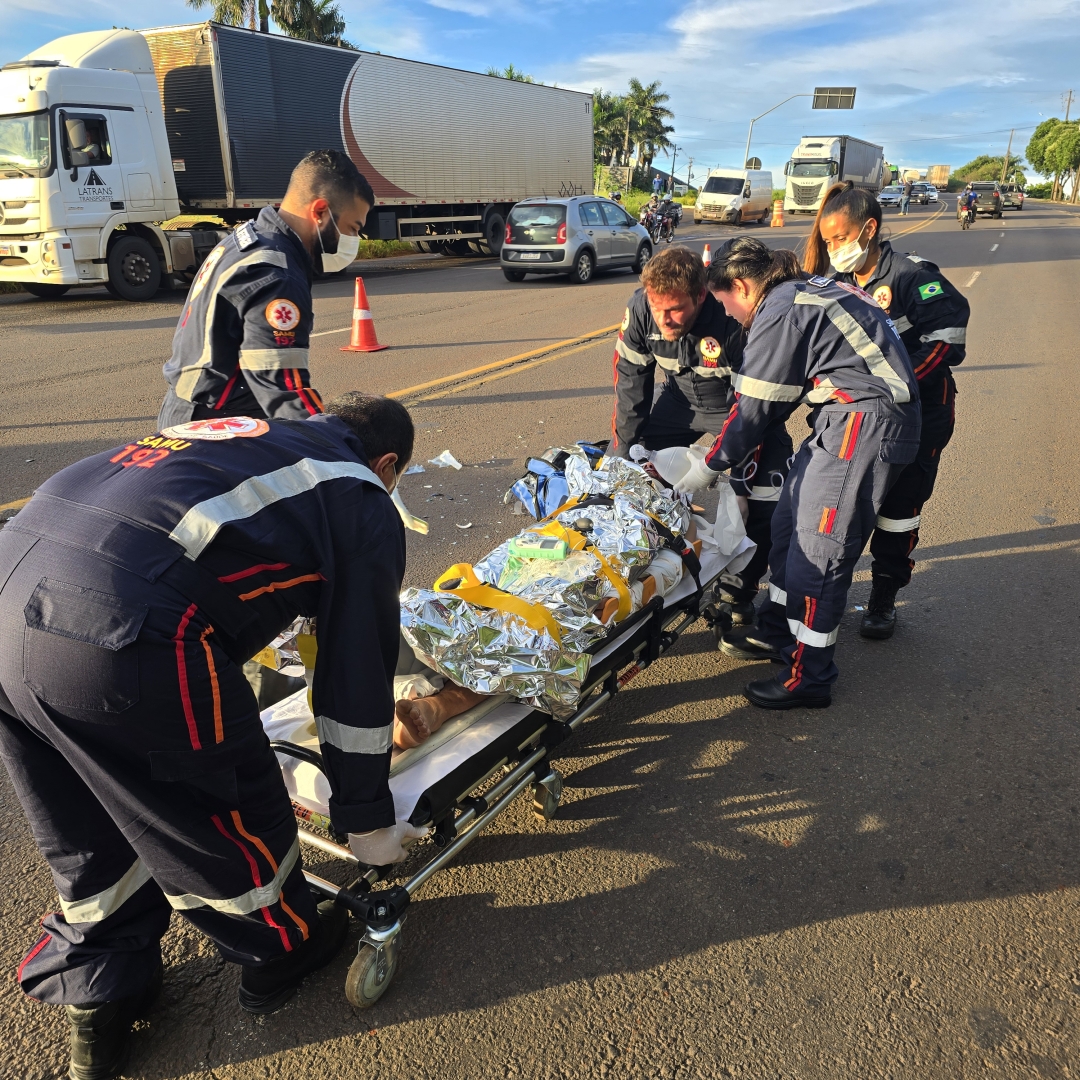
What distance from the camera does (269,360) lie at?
288cm

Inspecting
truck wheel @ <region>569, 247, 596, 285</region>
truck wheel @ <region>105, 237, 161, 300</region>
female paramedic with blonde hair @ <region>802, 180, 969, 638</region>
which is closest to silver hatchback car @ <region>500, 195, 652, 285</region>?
truck wheel @ <region>569, 247, 596, 285</region>

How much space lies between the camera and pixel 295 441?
5.81 ft

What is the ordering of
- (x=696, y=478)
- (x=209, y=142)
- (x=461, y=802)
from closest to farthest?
(x=461, y=802)
(x=696, y=478)
(x=209, y=142)

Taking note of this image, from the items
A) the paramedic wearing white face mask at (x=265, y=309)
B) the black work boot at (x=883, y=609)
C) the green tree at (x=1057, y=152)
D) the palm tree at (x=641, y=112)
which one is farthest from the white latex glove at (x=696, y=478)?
the green tree at (x=1057, y=152)

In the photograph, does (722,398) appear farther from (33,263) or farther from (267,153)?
(267,153)

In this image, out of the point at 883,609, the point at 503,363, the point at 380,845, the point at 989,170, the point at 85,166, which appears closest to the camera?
the point at 380,845

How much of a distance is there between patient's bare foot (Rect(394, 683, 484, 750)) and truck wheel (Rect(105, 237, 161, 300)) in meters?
12.9

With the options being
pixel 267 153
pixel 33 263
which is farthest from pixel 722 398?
pixel 267 153

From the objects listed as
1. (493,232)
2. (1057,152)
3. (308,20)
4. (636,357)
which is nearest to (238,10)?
(308,20)

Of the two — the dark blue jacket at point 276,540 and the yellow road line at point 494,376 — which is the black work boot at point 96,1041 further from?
the yellow road line at point 494,376

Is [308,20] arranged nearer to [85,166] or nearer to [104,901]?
[85,166]

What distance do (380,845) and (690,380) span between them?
9.42ft

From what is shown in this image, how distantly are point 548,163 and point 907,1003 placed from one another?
23589 millimetres

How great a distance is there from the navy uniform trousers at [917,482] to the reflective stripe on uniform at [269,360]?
2627 millimetres
